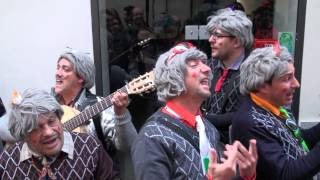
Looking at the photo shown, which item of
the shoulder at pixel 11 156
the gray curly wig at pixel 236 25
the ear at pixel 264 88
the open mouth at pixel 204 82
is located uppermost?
the gray curly wig at pixel 236 25

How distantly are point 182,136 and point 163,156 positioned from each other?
0.14 meters

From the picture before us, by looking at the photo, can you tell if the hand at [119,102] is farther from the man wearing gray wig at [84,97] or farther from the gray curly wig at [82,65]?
the gray curly wig at [82,65]

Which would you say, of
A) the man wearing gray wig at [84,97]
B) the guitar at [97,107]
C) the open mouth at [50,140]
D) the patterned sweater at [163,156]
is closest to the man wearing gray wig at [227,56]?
the guitar at [97,107]

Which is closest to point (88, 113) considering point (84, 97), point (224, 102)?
point (84, 97)

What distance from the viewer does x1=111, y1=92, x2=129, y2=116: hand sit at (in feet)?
8.32

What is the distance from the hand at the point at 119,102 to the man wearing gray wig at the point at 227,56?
1.77 feet

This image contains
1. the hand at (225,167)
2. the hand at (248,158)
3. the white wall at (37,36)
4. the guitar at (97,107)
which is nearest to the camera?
the hand at (225,167)

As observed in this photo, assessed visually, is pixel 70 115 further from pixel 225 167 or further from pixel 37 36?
pixel 225 167

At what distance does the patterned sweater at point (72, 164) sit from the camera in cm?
205

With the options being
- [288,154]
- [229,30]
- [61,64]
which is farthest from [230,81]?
[61,64]

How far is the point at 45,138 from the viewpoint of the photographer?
6.65ft

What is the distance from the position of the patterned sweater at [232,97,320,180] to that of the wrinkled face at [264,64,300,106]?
3.2 inches

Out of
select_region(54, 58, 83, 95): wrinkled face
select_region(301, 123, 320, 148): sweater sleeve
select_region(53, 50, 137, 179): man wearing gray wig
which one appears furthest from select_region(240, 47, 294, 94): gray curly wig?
select_region(54, 58, 83, 95): wrinkled face

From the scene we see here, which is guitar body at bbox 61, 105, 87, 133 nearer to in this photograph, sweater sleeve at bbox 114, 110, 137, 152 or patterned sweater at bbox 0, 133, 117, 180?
sweater sleeve at bbox 114, 110, 137, 152
